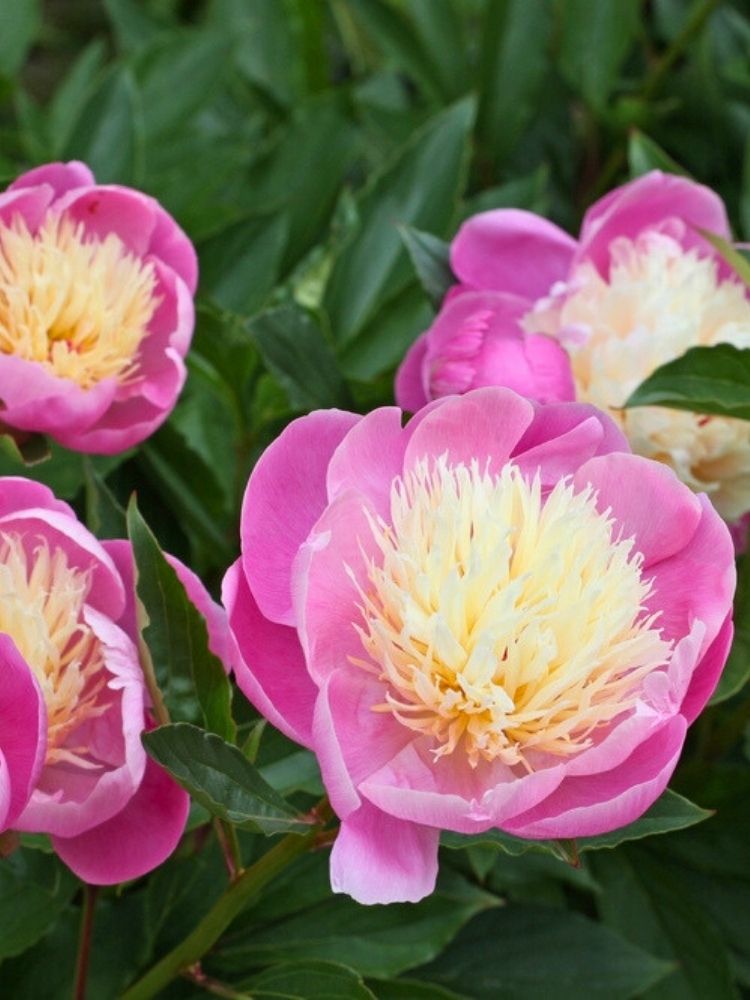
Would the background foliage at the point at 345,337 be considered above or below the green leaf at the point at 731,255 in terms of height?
below

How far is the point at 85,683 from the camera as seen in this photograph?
487 mm

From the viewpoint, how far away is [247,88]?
3.90ft

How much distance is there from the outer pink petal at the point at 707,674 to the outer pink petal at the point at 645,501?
0.04 metres

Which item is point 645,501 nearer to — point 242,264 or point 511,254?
point 511,254

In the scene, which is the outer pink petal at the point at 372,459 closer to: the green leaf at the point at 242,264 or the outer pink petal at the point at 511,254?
the outer pink petal at the point at 511,254

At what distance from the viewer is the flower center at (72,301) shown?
0.56 m

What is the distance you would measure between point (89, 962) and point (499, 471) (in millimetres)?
316

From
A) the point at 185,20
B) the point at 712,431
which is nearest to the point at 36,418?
the point at 712,431

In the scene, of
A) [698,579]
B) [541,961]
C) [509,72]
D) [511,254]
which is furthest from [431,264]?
[509,72]

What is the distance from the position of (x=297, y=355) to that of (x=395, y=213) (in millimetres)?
252

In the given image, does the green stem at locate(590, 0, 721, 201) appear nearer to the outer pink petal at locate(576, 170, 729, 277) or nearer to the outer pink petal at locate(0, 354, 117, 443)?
the outer pink petal at locate(576, 170, 729, 277)

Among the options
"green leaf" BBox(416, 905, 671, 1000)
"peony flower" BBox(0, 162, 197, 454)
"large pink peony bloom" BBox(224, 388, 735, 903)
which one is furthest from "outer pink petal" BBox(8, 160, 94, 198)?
"green leaf" BBox(416, 905, 671, 1000)

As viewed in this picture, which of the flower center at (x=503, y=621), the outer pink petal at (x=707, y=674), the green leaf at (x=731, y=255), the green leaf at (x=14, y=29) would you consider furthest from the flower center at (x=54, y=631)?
the green leaf at (x=14, y=29)

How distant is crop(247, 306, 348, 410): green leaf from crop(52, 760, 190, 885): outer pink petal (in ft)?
0.70
